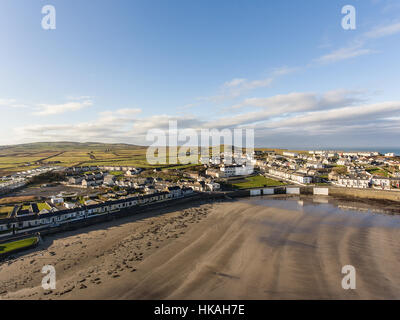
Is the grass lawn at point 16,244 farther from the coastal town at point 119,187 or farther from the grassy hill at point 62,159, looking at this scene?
the grassy hill at point 62,159

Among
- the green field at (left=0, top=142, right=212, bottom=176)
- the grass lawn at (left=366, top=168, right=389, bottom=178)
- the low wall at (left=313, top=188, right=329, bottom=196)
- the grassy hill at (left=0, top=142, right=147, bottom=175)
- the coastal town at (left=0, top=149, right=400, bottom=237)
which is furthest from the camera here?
the grassy hill at (left=0, top=142, right=147, bottom=175)

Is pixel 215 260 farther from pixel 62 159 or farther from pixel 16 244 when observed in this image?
pixel 62 159

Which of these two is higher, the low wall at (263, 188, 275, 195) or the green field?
the green field

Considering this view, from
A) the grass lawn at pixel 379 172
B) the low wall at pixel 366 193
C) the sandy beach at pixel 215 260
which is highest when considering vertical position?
the grass lawn at pixel 379 172

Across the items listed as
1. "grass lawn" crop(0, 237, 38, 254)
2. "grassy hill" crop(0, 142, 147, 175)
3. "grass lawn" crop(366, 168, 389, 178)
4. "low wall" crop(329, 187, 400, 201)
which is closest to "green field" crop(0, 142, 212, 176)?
"grassy hill" crop(0, 142, 147, 175)

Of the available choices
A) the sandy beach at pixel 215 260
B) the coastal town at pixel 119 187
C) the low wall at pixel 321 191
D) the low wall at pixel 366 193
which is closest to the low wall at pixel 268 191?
the coastal town at pixel 119 187

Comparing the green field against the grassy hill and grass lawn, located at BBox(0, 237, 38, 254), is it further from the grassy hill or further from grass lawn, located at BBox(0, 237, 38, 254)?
grass lawn, located at BBox(0, 237, 38, 254)
